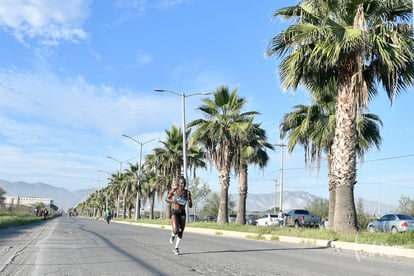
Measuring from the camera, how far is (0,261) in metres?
9.44

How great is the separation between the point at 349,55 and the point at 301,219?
2412cm

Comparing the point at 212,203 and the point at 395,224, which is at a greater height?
the point at 212,203

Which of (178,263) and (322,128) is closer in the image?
(178,263)

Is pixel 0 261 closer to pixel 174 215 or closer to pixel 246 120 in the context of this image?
pixel 174 215

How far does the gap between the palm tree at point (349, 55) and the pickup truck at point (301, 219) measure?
2245cm

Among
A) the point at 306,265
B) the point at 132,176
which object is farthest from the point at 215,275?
the point at 132,176

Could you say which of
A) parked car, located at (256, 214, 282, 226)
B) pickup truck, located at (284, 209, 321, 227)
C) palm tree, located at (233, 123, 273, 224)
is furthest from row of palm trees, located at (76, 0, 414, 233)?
parked car, located at (256, 214, 282, 226)

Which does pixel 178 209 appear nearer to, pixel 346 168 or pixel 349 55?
pixel 346 168

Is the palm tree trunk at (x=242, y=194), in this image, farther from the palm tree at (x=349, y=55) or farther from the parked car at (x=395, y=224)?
the palm tree at (x=349, y=55)

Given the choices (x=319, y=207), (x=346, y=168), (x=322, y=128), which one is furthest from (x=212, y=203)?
(x=346, y=168)

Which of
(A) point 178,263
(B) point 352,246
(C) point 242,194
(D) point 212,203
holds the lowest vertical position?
(A) point 178,263

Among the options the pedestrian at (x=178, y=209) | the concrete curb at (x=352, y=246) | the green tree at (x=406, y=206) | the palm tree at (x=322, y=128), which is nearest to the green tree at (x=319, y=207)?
the green tree at (x=406, y=206)

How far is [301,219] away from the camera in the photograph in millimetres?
37719

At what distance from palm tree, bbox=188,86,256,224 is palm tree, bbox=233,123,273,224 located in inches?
19.4
